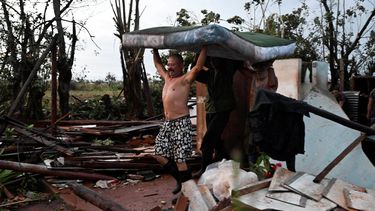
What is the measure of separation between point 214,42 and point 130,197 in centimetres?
272

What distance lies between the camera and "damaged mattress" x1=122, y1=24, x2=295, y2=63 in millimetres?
4559

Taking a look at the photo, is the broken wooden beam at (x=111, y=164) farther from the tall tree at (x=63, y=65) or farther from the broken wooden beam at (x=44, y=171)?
the tall tree at (x=63, y=65)

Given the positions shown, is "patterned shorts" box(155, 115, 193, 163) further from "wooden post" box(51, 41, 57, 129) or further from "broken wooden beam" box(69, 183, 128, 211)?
"wooden post" box(51, 41, 57, 129)

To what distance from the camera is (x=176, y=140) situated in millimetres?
5121

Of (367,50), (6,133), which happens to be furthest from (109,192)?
(367,50)

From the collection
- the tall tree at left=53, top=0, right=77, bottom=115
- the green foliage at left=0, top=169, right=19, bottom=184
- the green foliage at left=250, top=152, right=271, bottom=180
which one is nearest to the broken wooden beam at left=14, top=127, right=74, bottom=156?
the green foliage at left=0, top=169, right=19, bottom=184

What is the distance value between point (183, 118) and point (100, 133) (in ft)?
15.6

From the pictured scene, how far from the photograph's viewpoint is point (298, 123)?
4387mm

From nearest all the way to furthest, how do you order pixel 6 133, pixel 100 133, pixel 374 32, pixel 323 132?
pixel 323 132
pixel 6 133
pixel 100 133
pixel 374 32

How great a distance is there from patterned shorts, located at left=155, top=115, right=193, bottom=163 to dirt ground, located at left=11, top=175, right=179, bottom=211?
2.13ft

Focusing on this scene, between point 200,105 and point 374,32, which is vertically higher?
point 374,32

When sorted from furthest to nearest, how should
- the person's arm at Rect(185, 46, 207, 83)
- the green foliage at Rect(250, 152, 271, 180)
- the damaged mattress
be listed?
the person's arm at Rect(185, 46, 207, 83)
the green foliage at Rect(250, 152, 271, 180)
the damaged mattress

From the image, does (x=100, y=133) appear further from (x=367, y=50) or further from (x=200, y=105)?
(x=367, y=50)

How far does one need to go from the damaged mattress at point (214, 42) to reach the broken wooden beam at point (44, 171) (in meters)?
2.07
